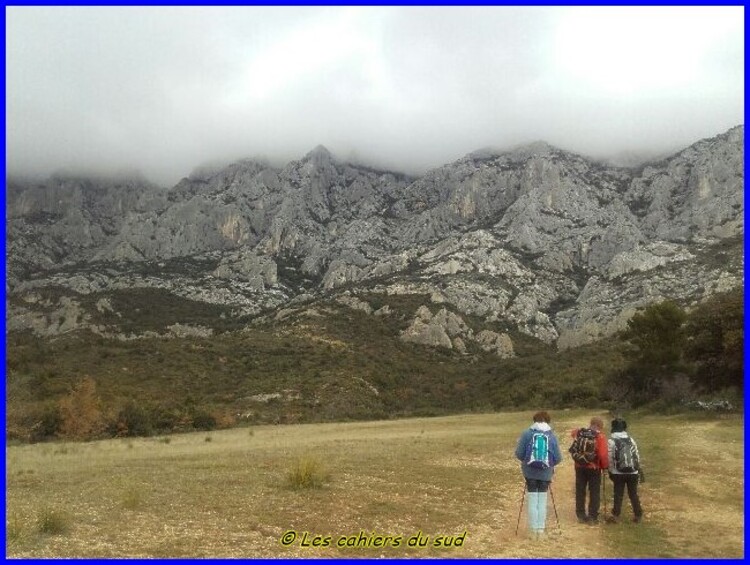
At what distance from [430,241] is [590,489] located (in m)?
119

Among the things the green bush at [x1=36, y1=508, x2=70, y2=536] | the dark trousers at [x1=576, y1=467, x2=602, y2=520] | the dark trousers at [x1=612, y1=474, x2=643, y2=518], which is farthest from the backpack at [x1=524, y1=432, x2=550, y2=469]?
the green bush at [x1=36, y1=508, x2=70, y2=536]

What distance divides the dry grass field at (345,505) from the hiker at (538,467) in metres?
0.40

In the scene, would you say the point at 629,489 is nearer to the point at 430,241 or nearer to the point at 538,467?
the point at 538,467

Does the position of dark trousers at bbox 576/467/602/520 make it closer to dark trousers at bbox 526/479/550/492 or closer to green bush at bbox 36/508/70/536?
dark trousers at bbox 526/479/550/492

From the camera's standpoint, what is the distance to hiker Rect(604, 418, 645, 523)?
11438 mm

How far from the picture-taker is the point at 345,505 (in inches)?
503

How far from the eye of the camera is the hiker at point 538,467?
1046 centimetres

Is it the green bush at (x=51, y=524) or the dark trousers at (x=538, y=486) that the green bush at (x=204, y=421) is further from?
the dark trousers at (x=538, y=486)

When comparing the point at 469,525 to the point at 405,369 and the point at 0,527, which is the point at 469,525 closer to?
the point at 0,527

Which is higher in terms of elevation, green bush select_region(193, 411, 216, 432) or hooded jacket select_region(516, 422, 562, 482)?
hooded jacket select_region(516, 422, 562, 482)

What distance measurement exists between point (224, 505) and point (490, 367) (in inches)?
2848

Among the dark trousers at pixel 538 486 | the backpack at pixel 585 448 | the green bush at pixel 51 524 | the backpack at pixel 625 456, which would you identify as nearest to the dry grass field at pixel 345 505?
the green bush at pixel 51 524

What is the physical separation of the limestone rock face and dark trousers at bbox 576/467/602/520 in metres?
80.4

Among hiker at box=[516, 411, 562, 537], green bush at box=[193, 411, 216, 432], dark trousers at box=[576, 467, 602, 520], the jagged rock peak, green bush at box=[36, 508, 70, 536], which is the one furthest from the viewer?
the jagged rock peak
